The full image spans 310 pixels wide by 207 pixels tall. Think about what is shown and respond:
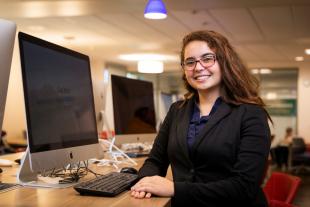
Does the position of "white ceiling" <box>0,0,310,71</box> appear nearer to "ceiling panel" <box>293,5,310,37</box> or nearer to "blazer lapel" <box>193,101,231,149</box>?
"ceiling panel" <box>293,5,310,37</box>

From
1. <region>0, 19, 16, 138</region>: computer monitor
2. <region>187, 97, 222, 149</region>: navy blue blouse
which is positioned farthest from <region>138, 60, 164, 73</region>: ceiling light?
<region>0, 19, 16, 138</region>: computer monitor

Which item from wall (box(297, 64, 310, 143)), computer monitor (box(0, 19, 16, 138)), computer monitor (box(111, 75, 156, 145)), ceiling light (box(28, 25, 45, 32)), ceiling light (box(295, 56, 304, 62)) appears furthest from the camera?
wall (box(297, 64, 310, 143))

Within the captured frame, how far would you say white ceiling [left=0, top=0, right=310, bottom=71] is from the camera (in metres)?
5.02

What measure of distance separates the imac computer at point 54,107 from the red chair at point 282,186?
106cm

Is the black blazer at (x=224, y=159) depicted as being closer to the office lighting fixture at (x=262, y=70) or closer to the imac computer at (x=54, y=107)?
the imac computer at (x=54, y=107)

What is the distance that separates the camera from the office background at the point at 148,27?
497cm

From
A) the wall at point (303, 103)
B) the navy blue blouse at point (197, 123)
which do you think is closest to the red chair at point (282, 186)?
the navy blue blouse at point (197, 123)

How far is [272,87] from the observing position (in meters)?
11.7

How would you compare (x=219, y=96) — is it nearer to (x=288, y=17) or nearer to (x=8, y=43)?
(x=8, y=43)

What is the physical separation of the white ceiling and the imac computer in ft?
8.14

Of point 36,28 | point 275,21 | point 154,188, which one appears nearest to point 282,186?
point 154,188

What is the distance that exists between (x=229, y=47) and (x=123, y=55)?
822 cm

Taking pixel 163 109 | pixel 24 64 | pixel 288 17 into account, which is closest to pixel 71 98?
pixel 24 64

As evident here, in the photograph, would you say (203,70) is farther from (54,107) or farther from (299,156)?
(299,156)
